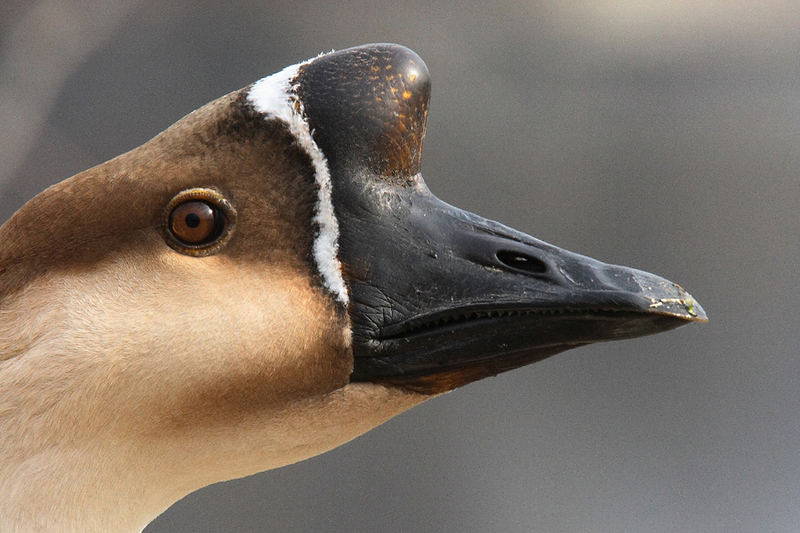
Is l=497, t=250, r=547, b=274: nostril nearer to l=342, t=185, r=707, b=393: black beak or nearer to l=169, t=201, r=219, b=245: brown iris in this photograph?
l=342, t=185, r=707, b=393: black beak

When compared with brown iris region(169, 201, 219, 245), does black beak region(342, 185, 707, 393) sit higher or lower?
lower

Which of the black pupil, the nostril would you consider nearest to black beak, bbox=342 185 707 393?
the nostril

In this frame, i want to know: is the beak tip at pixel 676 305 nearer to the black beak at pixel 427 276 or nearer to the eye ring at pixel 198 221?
the black beak at pixel 427 276

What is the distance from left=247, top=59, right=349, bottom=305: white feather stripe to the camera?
0.54m

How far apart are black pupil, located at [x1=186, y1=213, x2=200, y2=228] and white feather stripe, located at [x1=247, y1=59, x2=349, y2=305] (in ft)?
0.27

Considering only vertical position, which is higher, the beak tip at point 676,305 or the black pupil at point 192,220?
the black pupil at point 192,220

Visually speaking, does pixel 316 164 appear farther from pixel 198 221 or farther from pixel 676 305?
pixel 676 305

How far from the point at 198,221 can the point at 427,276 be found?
0.54 ft

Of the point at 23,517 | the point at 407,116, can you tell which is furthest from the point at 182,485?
the point at 407,116

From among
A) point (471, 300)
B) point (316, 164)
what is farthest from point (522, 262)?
point (316, 164)

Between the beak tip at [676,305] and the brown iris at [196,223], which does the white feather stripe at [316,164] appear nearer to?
the brown iris at [196,223]

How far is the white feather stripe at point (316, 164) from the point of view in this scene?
21.2 inches

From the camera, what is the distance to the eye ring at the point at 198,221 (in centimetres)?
54

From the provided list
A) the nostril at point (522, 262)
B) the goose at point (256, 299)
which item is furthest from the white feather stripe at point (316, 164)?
the nostril at point (522, 262)
